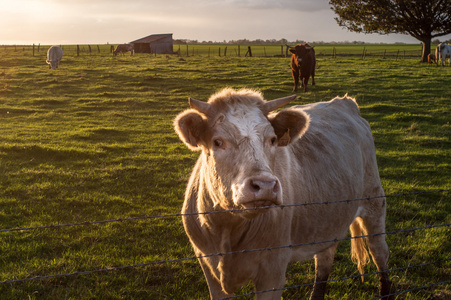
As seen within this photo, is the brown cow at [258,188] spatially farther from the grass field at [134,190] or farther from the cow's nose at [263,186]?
the grass field at [134,190]

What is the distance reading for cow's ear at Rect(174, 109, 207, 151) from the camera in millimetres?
3389

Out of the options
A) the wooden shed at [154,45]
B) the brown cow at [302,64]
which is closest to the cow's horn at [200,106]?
the brown cow at [302,64]

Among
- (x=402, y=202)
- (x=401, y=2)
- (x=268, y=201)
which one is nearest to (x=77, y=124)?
(x=402, y=202)

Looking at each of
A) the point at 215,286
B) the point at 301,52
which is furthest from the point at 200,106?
the point at 301,52

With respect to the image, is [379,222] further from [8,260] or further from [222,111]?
[8,260]

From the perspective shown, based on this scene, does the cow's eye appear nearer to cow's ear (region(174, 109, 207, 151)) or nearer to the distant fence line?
cow's ear (region(174, 109, 207, 151))

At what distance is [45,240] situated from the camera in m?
5.75

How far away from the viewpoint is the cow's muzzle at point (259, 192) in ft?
8.87

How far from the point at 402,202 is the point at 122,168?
5494 millimetres

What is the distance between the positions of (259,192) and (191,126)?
40.8 inches

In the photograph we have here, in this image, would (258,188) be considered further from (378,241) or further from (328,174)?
(378,241)

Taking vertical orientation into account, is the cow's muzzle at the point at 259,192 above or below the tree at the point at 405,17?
below

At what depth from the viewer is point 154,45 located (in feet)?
209

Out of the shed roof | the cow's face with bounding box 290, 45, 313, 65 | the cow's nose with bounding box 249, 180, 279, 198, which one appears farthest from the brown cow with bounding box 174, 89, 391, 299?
the shed roof
